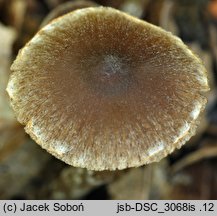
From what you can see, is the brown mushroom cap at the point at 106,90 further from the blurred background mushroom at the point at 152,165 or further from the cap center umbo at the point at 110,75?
the blurred background mushroom at the point at 152,165

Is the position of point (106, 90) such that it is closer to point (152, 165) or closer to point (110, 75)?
point (110, 75)

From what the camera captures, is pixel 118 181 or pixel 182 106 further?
pixel 118 181

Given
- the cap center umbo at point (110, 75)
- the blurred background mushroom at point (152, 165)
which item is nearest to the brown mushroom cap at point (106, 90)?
the cap center umbo at point (110, 75)

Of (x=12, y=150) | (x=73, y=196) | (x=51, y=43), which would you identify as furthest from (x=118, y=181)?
(x=51, y=43)

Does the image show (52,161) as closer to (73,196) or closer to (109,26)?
(73,196)

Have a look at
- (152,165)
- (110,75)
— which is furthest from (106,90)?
(152,165)

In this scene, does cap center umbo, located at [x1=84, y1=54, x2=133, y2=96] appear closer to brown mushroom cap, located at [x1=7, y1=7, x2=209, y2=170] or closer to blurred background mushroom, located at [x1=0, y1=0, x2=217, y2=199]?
brown mushroom cap, located at [x1=7, y1=7, x2=209, y2=170]

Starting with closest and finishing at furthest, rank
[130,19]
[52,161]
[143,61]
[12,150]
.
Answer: [130,19], [143,61], [12,150], [52,161]
